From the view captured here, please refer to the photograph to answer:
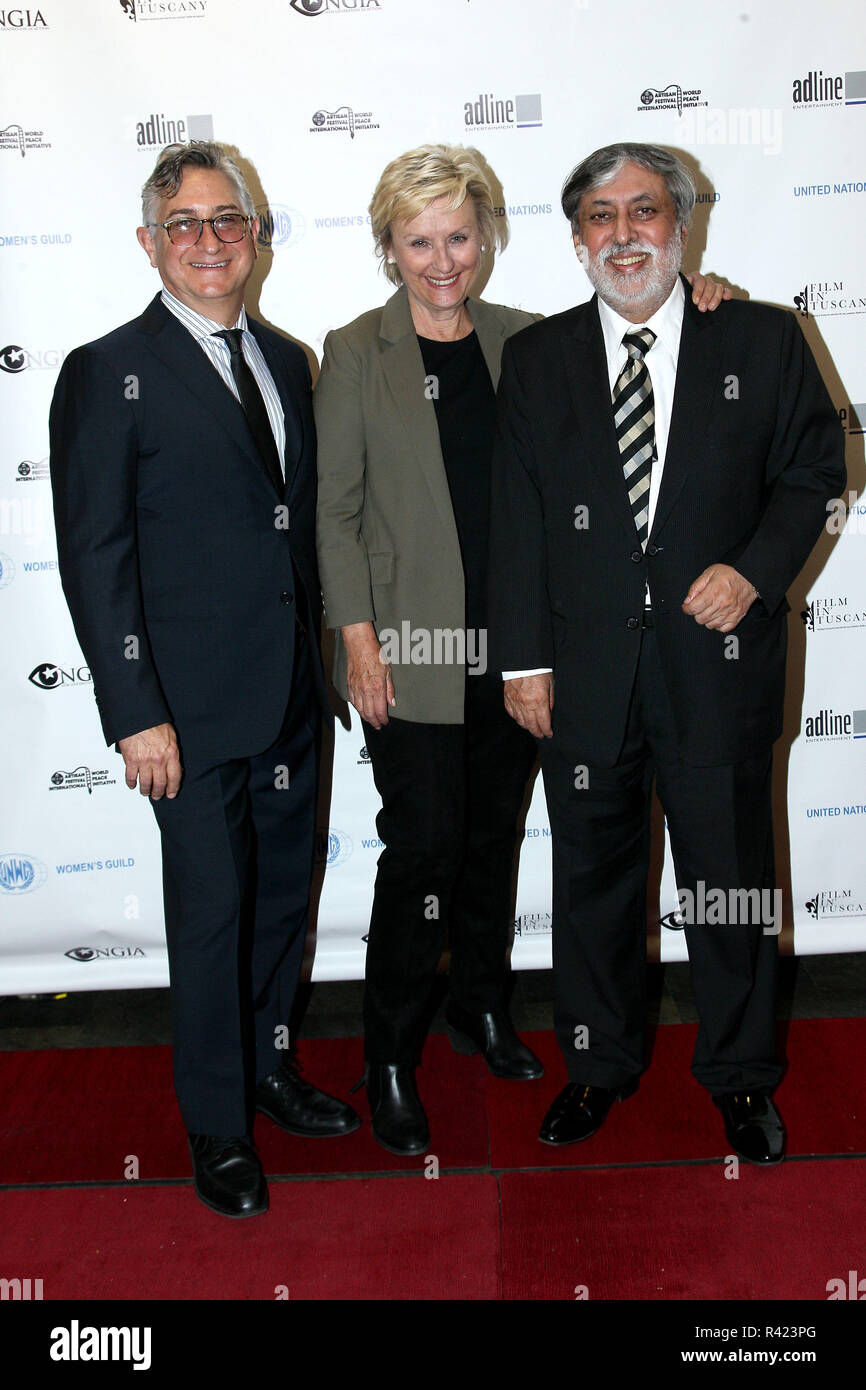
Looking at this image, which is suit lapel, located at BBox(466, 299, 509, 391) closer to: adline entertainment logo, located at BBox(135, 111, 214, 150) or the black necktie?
the black necktie

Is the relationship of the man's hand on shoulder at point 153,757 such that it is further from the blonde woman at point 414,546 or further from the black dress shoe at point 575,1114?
the black dress shoe at point 575,1114

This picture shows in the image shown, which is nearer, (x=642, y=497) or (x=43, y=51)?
(x=642, y=497)

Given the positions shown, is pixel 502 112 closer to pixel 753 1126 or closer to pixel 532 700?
pixel 532 700

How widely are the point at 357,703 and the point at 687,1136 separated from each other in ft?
3.96

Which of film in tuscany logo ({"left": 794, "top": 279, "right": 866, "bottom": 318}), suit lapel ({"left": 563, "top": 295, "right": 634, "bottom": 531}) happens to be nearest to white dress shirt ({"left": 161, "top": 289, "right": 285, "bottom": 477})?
suit lapel ({"left": 563, "top": 295, "right": 634, "bottom": 531})

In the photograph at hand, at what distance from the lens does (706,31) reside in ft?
9.74

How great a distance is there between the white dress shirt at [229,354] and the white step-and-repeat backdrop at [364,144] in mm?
722

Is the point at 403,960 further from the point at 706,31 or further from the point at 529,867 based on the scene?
the point at 706,31

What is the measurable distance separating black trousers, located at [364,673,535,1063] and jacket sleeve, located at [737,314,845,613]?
2.07 ft

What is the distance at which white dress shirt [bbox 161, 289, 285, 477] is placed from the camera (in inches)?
93.2

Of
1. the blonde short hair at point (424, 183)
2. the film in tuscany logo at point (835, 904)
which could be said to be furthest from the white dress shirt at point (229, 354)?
the film in tuscany logo at point (835, 904)

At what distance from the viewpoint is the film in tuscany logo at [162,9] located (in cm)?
289

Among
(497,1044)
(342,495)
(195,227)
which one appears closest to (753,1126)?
(497,1044)
